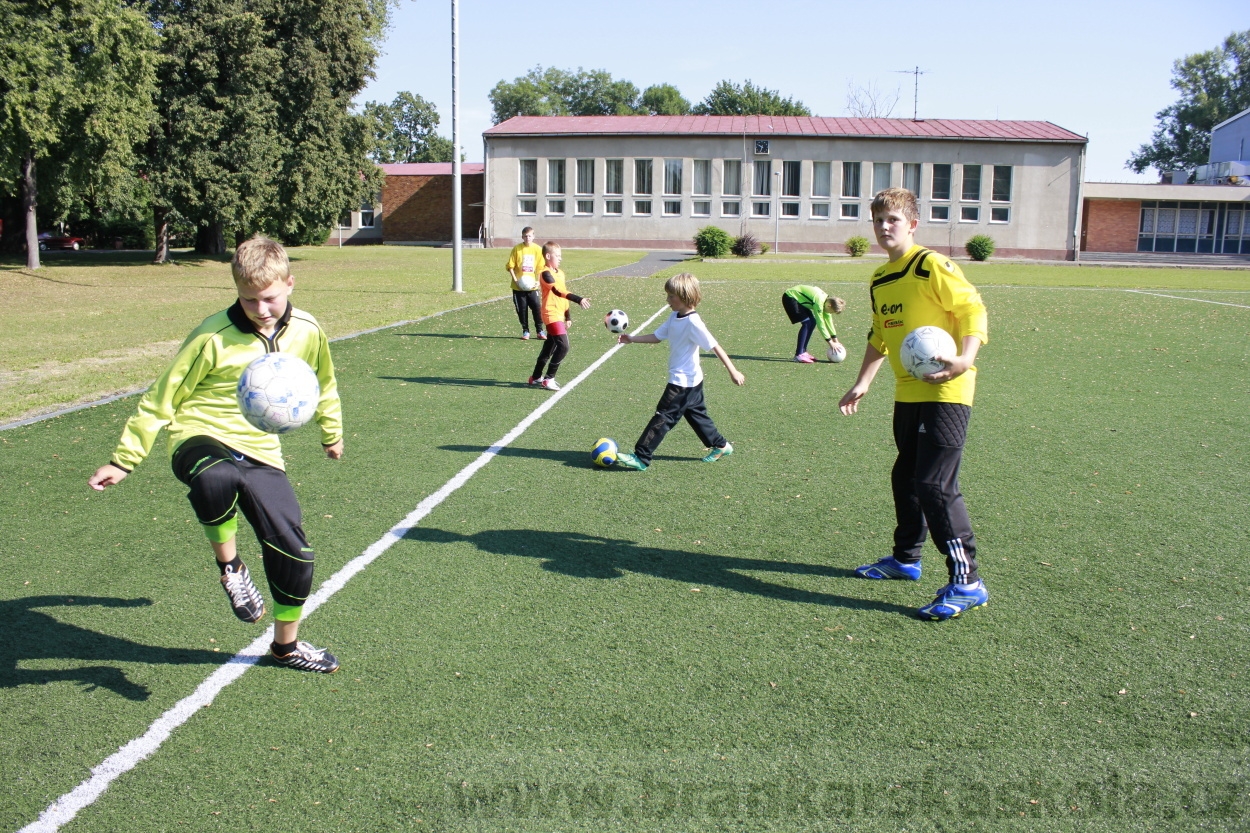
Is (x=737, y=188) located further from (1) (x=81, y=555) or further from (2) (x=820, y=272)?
(1) (x=81, y=555)

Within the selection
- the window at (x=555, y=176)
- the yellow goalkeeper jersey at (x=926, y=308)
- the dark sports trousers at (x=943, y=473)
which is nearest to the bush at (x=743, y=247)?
the window at (x=555, y=176)

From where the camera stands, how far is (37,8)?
30.4 metres

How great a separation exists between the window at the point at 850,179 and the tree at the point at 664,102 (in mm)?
54562

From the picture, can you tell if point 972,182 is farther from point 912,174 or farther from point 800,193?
point 800,193

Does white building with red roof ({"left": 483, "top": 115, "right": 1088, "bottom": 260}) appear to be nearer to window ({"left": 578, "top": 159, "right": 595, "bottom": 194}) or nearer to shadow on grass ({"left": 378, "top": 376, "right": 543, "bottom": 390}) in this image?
window ({"left": 578, "top": 159, "right": 595, "bottom": 194})

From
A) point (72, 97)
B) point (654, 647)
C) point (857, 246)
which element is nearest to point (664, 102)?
point (857, 246)

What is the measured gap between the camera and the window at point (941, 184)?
59750 millimetres

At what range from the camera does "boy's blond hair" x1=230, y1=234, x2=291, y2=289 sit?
12.4ft

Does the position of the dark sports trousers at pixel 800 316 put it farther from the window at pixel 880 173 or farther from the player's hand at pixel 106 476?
the window at pixel 880 173

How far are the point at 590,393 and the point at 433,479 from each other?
4196mm

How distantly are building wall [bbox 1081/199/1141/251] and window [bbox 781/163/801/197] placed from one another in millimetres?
20277

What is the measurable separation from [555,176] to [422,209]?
39.1 feet

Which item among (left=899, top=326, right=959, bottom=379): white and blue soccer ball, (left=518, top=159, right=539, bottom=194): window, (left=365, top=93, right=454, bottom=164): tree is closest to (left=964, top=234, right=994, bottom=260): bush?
(left=518, top=159, right=539, bottom=194): window

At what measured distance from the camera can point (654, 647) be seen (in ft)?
14.6
